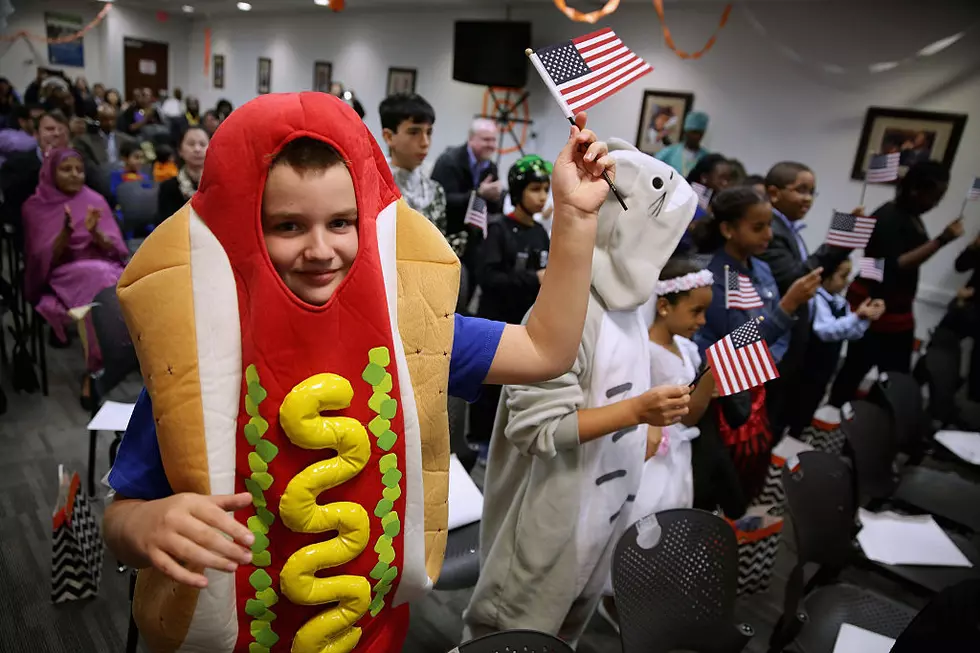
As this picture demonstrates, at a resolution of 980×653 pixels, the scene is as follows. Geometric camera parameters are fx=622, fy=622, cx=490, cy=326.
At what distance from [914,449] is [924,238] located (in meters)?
1.35

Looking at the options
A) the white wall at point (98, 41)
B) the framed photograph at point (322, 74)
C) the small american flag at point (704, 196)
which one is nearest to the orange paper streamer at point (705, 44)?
the small american flag at point (704, 196)

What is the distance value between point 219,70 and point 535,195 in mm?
14630

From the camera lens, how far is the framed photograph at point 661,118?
6.73m

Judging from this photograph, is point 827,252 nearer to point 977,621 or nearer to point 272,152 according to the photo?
point 977,621

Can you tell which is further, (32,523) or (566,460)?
(32,523)

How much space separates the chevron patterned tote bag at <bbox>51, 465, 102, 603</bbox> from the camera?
79.7 inches

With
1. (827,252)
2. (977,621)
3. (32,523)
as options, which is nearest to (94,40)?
(32,523)

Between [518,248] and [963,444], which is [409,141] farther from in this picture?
[963,444]

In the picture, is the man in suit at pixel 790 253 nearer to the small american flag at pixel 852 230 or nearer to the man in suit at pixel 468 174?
the small american flag at pixel 852 230

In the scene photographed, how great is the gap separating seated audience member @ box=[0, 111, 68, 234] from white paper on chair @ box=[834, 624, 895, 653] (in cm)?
478

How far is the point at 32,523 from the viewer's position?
2549 mm

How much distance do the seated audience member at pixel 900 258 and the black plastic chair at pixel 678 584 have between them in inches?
105

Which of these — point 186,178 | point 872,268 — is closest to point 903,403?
point 872,268

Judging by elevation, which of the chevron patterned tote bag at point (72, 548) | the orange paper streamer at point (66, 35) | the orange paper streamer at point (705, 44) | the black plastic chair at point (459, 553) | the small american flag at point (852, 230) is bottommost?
the chevron patterned tote bag at point (72, 548)
